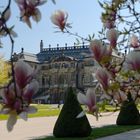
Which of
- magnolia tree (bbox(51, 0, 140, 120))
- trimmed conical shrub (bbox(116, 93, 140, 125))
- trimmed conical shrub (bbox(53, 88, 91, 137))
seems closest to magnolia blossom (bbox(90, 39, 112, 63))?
magnolia tree (bbox(51, 0, 140, 120))

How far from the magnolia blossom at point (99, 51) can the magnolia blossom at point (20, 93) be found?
0.37 m

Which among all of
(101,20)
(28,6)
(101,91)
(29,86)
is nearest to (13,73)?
(29,86)

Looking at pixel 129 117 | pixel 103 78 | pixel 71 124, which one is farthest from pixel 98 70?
pixel 129 117

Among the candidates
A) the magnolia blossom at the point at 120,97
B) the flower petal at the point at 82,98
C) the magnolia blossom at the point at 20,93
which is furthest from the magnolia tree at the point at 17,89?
the magnolia blossom at the point at 120,97

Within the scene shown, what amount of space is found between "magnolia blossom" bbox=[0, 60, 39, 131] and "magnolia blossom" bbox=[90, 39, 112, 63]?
37 cm

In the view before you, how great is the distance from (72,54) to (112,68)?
9009 cm

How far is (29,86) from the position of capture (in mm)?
1225

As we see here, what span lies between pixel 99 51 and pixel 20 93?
17.0 inches

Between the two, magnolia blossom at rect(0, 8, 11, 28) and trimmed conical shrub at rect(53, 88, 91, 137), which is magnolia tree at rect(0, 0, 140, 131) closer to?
magnolia blossom at rect(0, 8, 11, 28)

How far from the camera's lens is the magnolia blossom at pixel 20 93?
118 centimetres

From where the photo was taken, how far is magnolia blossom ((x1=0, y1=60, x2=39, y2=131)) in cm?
118

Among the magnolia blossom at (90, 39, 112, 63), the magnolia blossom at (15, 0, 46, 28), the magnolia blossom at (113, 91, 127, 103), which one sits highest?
the magnolia blossom at (15, 0, 46, 28)

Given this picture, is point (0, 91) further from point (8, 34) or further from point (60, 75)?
point (60, 75)

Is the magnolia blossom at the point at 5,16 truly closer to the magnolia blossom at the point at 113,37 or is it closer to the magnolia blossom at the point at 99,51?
the magnolia blossom at the point at 99,51
